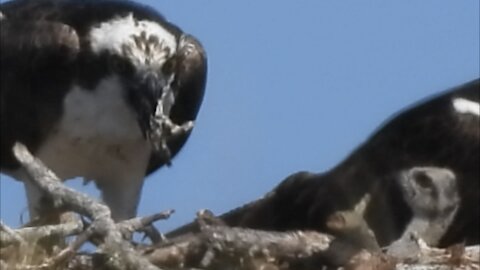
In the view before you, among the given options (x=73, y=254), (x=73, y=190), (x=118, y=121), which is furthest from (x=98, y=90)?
(x=73, y=254)

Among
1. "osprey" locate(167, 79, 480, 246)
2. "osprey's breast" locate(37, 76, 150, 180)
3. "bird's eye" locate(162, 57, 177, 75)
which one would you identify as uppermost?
"bird's eye" locate(162, 57, 177, 75)

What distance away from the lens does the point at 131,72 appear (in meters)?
11.4

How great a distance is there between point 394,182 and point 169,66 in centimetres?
154

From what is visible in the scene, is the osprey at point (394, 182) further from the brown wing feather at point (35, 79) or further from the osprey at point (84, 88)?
the brown wing feather at point (35, 79)

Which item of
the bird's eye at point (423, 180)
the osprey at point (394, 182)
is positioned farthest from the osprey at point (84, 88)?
the bird's eye at point (423, 180)

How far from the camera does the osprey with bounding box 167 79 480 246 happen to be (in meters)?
10.9

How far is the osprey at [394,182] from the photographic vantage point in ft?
35.6

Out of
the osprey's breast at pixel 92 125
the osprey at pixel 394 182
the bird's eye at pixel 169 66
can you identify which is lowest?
the osprey at pixel 394 182

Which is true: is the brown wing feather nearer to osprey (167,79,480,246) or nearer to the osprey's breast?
the osprey's breast

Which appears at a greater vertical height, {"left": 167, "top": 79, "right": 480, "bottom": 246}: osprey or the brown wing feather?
the brown wing feather

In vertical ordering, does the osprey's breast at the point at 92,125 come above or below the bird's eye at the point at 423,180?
above

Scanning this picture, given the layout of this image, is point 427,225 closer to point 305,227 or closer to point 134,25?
point 305,227

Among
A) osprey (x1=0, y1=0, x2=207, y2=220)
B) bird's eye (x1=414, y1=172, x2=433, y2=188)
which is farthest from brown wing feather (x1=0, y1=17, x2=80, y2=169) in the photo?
bird's eye (x1=414, y1=172, x2=433, y2=188)

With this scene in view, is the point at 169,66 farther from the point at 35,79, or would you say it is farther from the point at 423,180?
the point at 423,180
